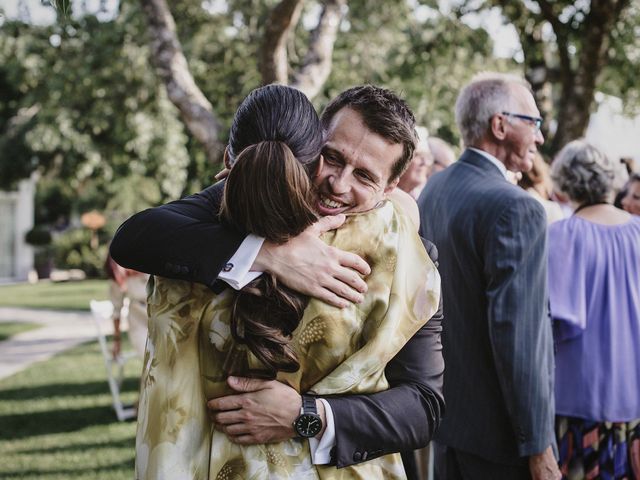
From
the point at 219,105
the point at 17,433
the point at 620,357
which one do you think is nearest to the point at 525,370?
the point at 620,357

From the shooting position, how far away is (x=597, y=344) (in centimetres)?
360

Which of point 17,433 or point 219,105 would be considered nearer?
point 17,433

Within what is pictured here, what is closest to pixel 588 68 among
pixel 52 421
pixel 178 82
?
pixel 178 82

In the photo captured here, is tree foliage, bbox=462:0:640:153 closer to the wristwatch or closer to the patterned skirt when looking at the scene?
the patterned skirt

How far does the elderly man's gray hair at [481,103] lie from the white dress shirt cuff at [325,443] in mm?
1704

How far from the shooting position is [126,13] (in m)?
12.2

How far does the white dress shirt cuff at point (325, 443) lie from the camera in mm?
1789

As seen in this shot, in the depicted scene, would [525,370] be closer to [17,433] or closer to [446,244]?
[446,244]

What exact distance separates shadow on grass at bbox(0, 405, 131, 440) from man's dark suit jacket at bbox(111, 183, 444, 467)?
5.92 m

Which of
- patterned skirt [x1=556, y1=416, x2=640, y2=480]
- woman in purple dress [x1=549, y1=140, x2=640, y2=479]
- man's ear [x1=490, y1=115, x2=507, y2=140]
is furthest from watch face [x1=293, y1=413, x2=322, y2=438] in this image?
patterned skirt [x1=556, y1=416, x2=640, y2=480]

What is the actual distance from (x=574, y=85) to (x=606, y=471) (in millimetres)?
6226

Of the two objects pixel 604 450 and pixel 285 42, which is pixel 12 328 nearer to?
pixel 285 42

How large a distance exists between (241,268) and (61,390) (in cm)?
830

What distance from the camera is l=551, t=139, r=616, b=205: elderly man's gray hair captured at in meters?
3.74
